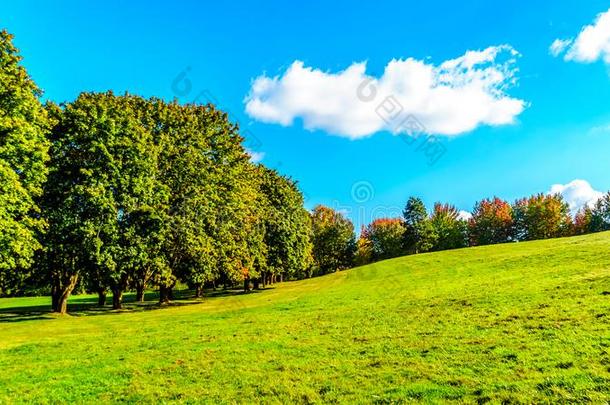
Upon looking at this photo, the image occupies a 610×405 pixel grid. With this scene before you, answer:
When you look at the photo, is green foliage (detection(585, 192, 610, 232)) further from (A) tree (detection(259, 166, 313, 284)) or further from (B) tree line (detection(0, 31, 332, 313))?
(B) tree line (detection(0, 31, 332, 313))

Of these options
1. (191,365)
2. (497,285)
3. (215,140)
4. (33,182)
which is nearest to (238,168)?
(215,140)

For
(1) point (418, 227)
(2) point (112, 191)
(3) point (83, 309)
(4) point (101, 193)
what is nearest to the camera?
(4) point (101, 193)

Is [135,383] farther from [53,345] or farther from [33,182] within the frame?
[33,182]

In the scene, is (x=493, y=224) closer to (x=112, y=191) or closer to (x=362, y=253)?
(x=362, y=253)

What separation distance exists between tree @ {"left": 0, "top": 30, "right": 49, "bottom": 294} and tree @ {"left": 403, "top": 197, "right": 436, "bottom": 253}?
102 m

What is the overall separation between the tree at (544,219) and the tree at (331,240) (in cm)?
5350

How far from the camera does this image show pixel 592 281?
25.4 m

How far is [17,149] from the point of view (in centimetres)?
3098

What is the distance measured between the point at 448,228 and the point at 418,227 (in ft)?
52.8

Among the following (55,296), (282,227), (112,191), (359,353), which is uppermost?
(112,191)

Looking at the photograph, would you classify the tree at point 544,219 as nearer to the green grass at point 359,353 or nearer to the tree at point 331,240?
the tree at point 331,240

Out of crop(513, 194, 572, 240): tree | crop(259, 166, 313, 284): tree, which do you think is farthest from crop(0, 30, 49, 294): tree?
crop(513, 194, 572, 240): tree

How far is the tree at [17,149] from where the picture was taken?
29.7 meters

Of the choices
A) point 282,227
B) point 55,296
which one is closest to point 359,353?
point 55,296
